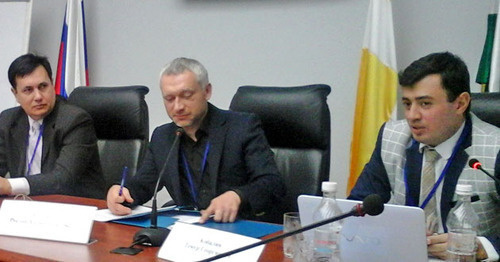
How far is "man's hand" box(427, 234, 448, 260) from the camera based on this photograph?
4.58 feet

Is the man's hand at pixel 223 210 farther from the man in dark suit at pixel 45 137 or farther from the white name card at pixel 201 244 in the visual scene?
the man in dark suit at pixel 45 137

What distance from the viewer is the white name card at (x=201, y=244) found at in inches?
51.9

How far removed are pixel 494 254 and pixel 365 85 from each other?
151cm

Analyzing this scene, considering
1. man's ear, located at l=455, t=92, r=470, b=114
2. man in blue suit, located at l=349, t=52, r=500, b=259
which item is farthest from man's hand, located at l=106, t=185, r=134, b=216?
man's ear, located at l=455, t=92, r=470, b=114

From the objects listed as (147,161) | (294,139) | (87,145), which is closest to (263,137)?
(294,139)

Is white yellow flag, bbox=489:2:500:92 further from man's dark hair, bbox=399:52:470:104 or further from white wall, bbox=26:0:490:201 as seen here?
man's dark hair, bbox=399:52:470:104

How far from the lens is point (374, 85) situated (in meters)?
2.80

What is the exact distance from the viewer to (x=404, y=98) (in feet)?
6.02

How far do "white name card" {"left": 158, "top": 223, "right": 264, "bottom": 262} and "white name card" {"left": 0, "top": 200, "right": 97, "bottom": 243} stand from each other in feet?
0.89

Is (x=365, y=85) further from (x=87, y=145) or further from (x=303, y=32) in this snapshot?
(x=87, y=145)

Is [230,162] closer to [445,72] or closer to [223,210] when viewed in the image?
[223,210]

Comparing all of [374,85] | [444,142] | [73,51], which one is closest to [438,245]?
[444,142]

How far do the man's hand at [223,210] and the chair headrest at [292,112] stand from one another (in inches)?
22.5

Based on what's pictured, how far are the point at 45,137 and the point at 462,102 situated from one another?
72.2 inches
